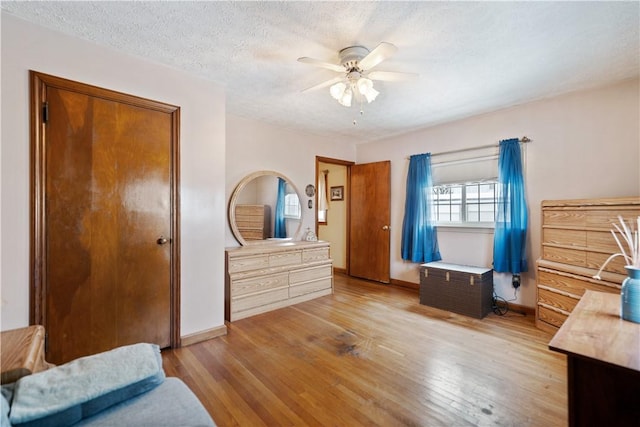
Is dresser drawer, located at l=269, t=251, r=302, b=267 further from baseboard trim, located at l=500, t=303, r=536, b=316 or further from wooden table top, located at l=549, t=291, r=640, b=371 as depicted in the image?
wooden table top, located at l=549, t=291, r=640, b=371

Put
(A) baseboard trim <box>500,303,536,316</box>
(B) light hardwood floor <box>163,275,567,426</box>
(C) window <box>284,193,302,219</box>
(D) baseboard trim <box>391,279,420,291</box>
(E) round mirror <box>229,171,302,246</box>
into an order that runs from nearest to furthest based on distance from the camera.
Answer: (B) light hardwood floor <box>163,275,567,426</box> < (A) baseboard trim <box>500,303,536,316</box> < (E) round mirror <box>229,171,302,246</box> < (C) window <box>284,193,302,219</box> < (D) baseboard trim <box>391,279,420,291</box>

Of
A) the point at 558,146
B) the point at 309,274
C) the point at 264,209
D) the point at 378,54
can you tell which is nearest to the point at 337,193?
the point at 264,209

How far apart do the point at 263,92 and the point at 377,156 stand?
2434 mm

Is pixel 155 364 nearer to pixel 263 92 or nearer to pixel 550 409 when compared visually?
pixel 550 409

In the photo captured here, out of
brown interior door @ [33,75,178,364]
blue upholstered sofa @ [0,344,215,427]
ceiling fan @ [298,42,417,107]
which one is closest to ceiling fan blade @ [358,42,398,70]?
ceiling fan @ [298,42,417,107]

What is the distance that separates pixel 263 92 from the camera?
2.87 m

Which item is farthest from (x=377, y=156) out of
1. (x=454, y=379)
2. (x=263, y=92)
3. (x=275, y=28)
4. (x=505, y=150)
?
(x=454, y=379)

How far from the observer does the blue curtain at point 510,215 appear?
3.16m

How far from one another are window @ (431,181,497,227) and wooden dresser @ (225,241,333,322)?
1.72m

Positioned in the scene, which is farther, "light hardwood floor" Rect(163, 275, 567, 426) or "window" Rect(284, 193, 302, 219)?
"window" Rect(284, 193, 302, 219)

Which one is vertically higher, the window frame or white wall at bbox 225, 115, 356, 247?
white wall at bbox 225, 115, 356, 247

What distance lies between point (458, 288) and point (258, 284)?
7.50 feet

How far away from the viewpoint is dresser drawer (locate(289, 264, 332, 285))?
11.8 feet

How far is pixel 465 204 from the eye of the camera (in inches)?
150
